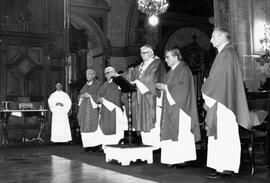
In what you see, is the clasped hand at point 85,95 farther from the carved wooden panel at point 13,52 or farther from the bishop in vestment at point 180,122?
the carved wooden panel at point 13,52

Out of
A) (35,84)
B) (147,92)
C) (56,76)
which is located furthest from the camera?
(56,76)

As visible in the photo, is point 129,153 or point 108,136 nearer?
point 129,153

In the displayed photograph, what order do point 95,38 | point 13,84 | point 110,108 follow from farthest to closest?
point 95,38 → point 13,84 → point 110,108

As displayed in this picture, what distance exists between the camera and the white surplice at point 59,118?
1075cm

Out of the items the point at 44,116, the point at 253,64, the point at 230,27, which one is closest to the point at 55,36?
the point at 44,116

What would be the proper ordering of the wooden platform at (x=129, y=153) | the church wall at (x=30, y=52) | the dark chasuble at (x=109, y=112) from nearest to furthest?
the wooden platform at (x=129, y=153)
the dark chasuble at (x=109, y=112)
the church wall at (x=30, y=52)

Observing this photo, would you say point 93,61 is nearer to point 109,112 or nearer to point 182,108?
point 109,112

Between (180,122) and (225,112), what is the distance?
965mm

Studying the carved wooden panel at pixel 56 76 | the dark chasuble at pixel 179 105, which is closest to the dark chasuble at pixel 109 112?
the dark chasuble at pixel 179 105

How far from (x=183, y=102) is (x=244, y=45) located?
270 inches

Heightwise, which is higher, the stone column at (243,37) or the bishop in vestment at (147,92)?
the stone column at (243,37)

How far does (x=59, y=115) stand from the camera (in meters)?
10.9

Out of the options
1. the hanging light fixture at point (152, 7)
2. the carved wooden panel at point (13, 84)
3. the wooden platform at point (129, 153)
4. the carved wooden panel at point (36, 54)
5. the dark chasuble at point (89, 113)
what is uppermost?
the hanging light fixture at point (152, 7)

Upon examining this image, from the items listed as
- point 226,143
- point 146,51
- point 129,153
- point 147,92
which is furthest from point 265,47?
point 226,143
